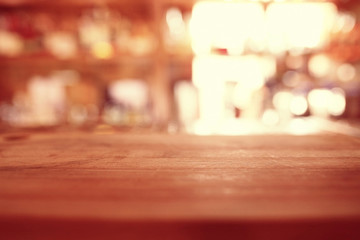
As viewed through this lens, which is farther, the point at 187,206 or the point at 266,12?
the point at 266,12

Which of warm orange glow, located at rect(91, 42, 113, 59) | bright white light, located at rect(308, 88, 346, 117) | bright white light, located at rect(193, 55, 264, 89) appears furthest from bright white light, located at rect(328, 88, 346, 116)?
warm orange glow, located at rect(91, 42, 113, 59)

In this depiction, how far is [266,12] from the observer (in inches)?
96.9

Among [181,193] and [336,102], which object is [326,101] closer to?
[336,102]

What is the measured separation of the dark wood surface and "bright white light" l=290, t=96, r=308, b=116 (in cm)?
209

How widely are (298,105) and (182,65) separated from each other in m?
1.03

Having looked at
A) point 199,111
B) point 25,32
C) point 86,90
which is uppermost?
point 25,32

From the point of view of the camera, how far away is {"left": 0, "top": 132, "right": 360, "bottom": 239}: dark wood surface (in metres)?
0.29

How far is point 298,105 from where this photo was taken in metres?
2.63

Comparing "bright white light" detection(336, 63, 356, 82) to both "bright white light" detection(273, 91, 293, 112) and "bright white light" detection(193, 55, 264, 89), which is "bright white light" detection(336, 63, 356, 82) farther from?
"bright white light" detection(193, 55, 264, 89)

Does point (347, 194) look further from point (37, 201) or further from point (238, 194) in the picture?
point (37, 201)

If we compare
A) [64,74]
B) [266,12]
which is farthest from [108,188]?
[64,74]

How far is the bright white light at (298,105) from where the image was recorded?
262 cm

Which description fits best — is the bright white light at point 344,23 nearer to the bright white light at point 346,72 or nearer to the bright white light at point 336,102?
the bright white light at point 346,72

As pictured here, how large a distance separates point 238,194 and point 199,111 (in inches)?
88.5
